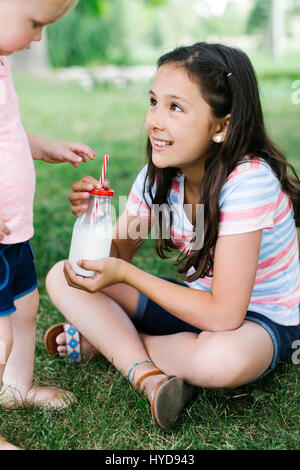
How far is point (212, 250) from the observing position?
1.72 meters

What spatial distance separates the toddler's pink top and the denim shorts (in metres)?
0.60

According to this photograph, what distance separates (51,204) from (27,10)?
7.77 feet

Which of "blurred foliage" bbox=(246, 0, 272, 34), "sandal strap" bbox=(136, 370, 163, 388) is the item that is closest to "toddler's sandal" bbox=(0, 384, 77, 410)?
"sandal strap" bbox=(136, 370, 163, 388)

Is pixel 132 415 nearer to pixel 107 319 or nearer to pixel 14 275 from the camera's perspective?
pixel 107 319

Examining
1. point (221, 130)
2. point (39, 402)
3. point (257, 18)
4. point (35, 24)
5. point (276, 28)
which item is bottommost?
point (257, 18)

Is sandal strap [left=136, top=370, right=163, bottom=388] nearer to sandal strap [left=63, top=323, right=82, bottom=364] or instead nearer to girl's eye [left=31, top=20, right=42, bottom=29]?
sandal strap [left=63, top=323, right=82, bottom=364]

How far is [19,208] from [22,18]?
43 centimetres

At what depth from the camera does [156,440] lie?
1.49 metres

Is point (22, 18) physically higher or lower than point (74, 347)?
higher

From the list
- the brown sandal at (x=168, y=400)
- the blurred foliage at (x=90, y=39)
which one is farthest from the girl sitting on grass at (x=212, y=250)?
the blurred foliage at (x=90, y=39)

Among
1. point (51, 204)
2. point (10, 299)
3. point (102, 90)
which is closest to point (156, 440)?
point (10, 299)

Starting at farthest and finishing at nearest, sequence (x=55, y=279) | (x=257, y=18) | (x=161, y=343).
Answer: (x=257, y=18), (x=55, y=279), (x=161, y=343)

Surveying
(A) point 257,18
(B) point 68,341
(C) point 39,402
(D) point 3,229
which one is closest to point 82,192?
(D) point 3,229
